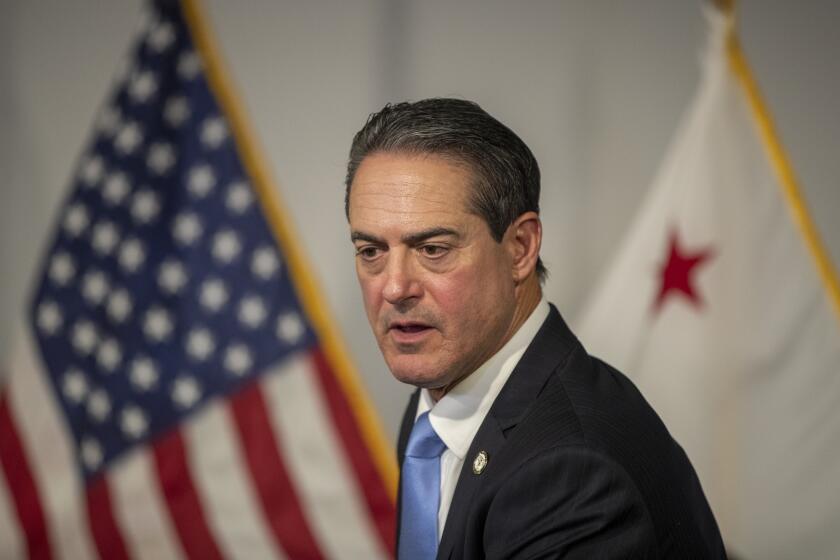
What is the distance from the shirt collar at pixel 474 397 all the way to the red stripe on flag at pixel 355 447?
4.20ft

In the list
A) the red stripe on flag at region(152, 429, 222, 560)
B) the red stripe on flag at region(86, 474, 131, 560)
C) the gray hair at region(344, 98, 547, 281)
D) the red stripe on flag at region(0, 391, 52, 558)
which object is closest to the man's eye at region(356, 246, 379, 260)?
the gray hair at region(344, 98, 547, 281)

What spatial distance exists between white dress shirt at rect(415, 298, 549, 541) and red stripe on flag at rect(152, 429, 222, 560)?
1486mm

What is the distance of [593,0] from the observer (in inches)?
113

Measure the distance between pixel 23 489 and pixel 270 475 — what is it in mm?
700

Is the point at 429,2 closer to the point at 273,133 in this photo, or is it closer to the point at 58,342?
the point at 273,133

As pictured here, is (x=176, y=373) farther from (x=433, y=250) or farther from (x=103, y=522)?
(x=433, y=250)

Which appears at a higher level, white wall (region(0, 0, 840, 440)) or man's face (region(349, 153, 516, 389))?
white wall (region(0, 0, 840, 440))

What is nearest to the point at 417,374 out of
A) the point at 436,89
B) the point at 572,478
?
the point at 572,478

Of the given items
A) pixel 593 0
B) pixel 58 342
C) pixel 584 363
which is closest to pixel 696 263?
pixel 593 0

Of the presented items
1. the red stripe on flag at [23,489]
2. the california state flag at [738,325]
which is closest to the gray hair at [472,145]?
the california state flag at [738,325]

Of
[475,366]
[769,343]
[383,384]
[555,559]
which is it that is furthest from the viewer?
[383,384]

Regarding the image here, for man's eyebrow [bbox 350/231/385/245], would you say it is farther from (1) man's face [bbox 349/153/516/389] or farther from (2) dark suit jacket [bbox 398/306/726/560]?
(2) dark suit jacket [bbox 398/306/726/560]

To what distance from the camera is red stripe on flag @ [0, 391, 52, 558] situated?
246cm

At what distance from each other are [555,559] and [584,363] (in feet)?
0.99
